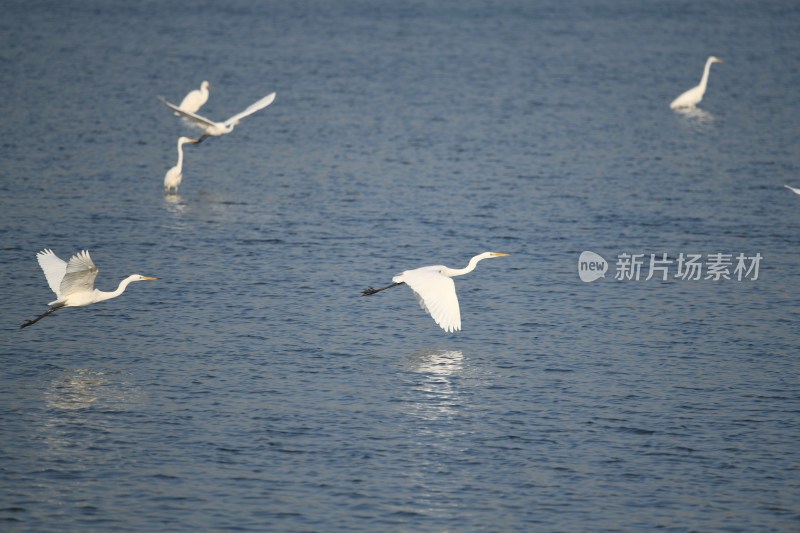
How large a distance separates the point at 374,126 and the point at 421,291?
67.4 ft

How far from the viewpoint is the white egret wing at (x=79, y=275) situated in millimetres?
15625

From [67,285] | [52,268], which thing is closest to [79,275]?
[67,285]

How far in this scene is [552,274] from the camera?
2195 cm

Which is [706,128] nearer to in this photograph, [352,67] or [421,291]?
[352,67]

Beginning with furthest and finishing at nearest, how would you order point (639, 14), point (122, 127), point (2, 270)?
point (639, 14)
point (122, 127)
point (2, 270)

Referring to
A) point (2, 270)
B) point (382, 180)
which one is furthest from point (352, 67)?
point (2, 270)

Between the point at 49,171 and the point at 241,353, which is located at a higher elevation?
the point at 49,171

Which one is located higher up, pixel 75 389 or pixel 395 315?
pixel 395 315

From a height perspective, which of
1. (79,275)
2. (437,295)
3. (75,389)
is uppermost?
(79,275)

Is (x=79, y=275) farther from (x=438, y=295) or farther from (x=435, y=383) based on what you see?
(x=435, y=383)

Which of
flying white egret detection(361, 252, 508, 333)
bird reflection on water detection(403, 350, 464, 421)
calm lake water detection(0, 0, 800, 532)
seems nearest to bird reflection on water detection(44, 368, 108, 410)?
calm lake water detection(0, 0, 800, 532)

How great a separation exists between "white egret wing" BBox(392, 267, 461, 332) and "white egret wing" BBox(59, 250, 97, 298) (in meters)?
4.16

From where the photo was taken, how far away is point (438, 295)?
16.7 meters

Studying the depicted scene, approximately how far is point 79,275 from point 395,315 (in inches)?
214
